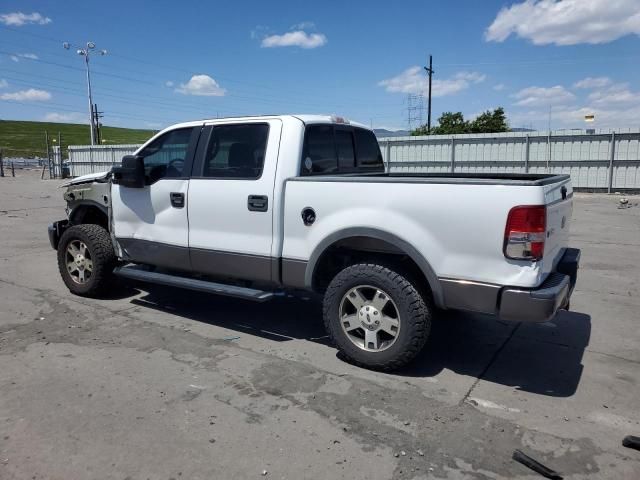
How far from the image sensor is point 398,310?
383 centimetres

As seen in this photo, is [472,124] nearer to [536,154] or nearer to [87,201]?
[536,154]

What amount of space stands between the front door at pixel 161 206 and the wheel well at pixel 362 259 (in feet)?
4.67

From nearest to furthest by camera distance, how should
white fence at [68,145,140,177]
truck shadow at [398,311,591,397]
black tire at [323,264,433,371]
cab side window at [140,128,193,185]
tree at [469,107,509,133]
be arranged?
black tire at [323,264,433,371]
truck shadow at [398,311,591,397]
cab side window at [140,128,193,185]
white fence at [68,145,140,177]
tree at [469,107,509,133]

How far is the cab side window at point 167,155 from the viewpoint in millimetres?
5112

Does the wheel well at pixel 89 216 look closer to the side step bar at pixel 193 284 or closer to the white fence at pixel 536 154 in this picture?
the side step bar at pixel 193 284

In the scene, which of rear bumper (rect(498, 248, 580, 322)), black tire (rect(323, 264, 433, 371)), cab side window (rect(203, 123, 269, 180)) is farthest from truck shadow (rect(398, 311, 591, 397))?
cab side window (rect(203, 123, 269, 180))

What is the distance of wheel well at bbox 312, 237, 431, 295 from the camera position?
3.98 metres

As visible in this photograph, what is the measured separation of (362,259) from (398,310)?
0.62 meters

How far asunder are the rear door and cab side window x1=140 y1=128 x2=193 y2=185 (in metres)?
0.27

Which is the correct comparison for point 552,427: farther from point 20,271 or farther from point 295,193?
point 20,271

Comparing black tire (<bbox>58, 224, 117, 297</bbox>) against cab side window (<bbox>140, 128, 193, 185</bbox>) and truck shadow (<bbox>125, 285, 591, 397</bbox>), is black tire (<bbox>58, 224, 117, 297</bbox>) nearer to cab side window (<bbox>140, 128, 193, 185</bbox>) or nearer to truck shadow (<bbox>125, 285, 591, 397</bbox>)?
truck shadow (<bbox>125, 285, 591, 397</bbox>)

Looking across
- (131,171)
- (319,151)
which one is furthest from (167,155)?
(319,151)

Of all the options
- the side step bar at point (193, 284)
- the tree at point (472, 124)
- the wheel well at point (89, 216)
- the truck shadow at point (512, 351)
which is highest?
the tree at point (472, 124)

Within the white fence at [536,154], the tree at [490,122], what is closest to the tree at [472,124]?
the tree at [490,122]
